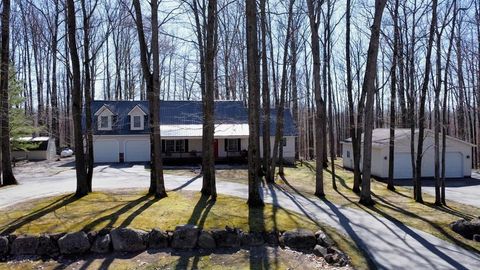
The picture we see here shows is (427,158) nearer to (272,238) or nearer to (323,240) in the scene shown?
(323,240)

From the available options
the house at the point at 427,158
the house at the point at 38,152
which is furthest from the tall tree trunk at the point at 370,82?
the house at the point at 38,152

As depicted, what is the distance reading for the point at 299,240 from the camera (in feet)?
31.3

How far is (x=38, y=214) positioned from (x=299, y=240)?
24.7 feet

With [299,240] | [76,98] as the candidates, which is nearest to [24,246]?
[76,98]

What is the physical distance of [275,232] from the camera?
10.0m

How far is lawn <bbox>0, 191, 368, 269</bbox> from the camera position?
10.1m

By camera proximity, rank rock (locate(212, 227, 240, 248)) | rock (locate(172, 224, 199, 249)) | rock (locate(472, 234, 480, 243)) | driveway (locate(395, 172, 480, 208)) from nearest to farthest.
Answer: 1. rock (locate(172, 224, 199, 249))
2. rock (locate(212, 227, 240, 248))
3. rock (locate(472, 234, 480, 243))
4. driveway (locate(395, 172, 480, 208))

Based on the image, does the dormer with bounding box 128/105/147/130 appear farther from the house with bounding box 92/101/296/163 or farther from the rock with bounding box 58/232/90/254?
the rock with bounding box 58/232/90/254

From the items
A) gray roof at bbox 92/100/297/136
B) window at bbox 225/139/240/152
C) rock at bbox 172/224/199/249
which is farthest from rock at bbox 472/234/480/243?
window at bbox 225/139/240/152

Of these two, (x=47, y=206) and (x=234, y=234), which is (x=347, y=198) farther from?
(x=47, y=206)

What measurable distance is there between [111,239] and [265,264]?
387cm

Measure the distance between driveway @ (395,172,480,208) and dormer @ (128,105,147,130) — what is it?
770 inches

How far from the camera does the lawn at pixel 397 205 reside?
1180cm

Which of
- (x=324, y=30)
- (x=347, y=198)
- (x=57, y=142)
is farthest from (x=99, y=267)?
(x=57, y=142)
